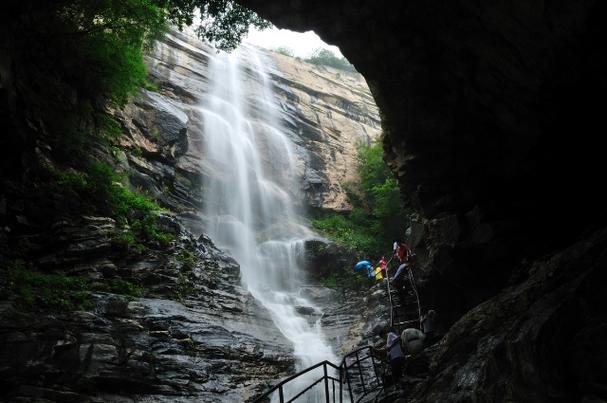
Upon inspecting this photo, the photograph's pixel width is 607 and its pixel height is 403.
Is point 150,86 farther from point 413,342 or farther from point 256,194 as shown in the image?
point 413,342

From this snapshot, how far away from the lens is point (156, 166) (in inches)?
746

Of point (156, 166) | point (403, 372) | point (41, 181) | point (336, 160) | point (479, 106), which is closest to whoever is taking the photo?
point (403, 372)

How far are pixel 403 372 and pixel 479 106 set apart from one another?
19.2 feet

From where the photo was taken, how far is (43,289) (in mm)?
8344

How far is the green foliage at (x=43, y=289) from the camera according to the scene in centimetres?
783

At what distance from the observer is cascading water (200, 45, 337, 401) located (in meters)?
16.0

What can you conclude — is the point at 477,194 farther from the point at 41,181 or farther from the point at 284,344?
the point at 41,181

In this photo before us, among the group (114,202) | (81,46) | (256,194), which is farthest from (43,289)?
(256,194)

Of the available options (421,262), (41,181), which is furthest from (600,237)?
(41,181)

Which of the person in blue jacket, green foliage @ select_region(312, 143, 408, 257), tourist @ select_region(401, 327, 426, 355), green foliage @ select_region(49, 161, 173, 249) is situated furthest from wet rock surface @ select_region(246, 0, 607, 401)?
green foliage @ select_region(312, 143, 408, 257)

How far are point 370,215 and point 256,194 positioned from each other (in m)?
6.97

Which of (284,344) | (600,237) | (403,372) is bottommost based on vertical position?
(403,372)

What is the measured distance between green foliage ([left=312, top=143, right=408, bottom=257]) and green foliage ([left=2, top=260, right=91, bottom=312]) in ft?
45.1

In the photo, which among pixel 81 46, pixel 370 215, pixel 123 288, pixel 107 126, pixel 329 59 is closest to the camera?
pixel 123 288
